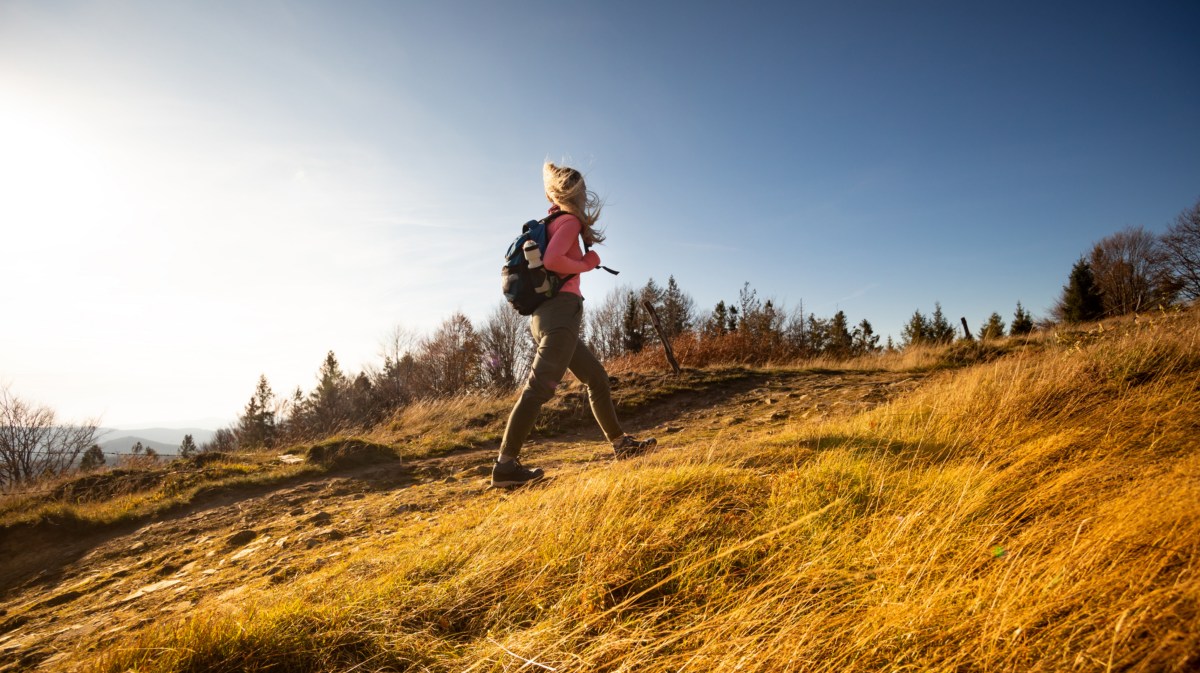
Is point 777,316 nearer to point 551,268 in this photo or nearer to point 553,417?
point 553,417

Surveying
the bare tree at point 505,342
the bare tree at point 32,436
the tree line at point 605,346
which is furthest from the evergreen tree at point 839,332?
the bare tree at point 32,436

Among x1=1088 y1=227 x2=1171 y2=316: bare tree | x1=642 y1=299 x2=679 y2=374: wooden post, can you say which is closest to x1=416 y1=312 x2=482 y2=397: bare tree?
x1=642 y1=299 x2=679 y2=374: wooden post

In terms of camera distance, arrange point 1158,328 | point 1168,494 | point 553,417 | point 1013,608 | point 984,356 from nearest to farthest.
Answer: point 1013,608 → point 1168,494 → point 1158,328 → point 553,417 → point 984,356

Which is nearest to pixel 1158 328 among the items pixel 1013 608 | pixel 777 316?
pixel 1013 608

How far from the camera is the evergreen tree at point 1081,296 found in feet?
102

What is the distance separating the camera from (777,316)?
2342cm

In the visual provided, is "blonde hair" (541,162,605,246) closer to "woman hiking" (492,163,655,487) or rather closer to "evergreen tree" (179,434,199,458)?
"woman hiking" (492,163,655,487)

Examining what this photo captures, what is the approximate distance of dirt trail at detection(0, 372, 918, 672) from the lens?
182cm

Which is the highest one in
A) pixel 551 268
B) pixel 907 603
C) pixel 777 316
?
pixel 777 316

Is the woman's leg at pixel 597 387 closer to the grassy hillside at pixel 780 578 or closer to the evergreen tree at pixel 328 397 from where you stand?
the grassy hillside at pixel 780 578

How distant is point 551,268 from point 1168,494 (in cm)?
293

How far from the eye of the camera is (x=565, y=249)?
320 centimetres

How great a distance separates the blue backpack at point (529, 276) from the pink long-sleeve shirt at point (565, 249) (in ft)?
0.17

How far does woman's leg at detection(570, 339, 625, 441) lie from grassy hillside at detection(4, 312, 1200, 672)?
1.08m
